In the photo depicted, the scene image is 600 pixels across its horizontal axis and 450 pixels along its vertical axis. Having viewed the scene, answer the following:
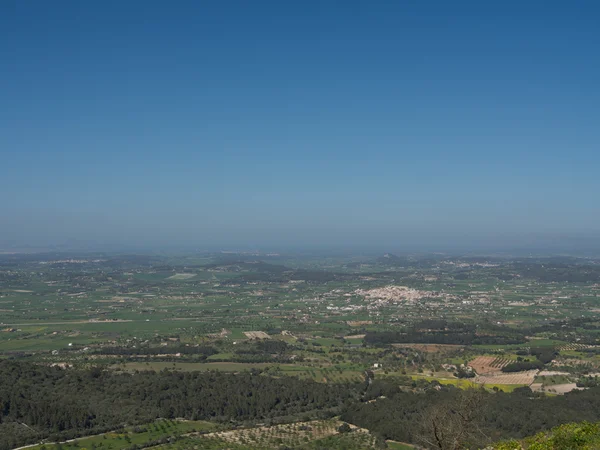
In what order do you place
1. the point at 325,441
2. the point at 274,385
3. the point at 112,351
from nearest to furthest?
the point at 325,441 → the point at 274,385 → the point at 112,351

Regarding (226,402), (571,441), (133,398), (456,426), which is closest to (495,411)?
(571,441)

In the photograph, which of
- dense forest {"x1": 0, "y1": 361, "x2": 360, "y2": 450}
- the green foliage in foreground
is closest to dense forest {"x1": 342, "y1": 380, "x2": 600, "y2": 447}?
dense forest {"x1": 0, "y1": 361, "x2": 360, "y2": 450}

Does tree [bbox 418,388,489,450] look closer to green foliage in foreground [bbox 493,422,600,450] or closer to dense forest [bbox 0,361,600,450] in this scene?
green foliage in foreground [bbox 493,422,600,450]

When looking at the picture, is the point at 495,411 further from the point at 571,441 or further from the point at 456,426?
the point at 456,426

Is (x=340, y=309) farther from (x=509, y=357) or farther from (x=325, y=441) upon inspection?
(x=325, y=441)

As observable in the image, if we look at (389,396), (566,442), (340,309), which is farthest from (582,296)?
(566,442)

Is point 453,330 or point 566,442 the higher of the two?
point 566,442

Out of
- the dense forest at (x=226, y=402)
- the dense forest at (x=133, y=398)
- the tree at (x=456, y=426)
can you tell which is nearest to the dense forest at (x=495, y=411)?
the dense forest at (x=226, y=402)

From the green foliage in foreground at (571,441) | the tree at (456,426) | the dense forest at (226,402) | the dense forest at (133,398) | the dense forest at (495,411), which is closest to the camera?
the tree at (456,426)

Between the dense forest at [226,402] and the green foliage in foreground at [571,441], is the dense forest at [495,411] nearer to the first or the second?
the dense forest at [226,402]

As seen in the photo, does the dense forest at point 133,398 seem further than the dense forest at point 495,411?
Yes

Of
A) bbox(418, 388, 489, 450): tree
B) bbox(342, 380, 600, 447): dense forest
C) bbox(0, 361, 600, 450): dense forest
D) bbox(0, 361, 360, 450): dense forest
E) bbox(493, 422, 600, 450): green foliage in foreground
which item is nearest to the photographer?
bbox(418, 388, 489, 450): tree
